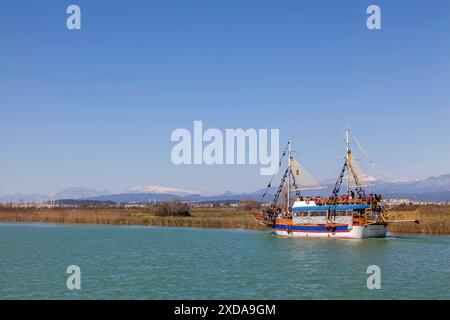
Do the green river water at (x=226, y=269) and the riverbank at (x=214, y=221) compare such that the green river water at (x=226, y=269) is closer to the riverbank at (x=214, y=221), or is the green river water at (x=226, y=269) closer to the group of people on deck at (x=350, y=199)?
the group of people on deck at (x=350, y=199)

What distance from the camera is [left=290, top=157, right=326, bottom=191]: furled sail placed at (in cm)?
9026

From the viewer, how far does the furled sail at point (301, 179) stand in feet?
296

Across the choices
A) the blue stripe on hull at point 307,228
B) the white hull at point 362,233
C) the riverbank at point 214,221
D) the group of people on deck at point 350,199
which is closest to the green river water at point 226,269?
the white hull at point 362,233

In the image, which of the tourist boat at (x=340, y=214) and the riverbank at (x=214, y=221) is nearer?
the tourist boat at (x=340, y=214)

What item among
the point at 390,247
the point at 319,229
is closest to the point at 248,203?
the point at 319,229

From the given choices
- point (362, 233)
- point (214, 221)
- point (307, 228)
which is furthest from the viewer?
point (214, 221)

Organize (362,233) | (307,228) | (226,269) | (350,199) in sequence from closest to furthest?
(226,269)
(362,233)
(350,199)
(307,228)

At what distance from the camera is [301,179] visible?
91.9 m

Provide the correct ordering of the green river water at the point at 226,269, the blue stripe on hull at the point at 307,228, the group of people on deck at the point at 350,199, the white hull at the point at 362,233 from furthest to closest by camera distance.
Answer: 1. the group of people on deck at the point at 350,199
2. the blue stripe on hull at the point at 307,228
3. the white hull at the point at 362,233
4. the green river water at the point at 226,269

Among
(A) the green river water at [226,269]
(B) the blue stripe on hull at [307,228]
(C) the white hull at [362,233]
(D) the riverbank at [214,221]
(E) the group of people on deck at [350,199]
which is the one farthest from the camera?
(D) the riverbank at [214,221]

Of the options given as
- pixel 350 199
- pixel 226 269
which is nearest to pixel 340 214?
pixel 350 199

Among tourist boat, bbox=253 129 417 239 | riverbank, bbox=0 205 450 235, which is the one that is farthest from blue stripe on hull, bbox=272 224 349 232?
riverbank, bbox=0 205 450 235

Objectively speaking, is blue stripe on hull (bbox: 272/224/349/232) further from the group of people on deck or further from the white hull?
the group of people on deck

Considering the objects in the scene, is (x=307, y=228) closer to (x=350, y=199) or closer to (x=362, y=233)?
(x=350, y=199)
